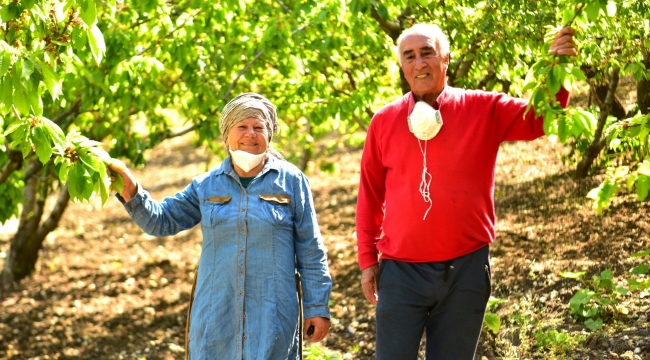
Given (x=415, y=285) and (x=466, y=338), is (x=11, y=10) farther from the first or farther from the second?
(x=466, y=338)

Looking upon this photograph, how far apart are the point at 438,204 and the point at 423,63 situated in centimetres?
58

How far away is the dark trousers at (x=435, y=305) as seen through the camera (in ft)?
10.3

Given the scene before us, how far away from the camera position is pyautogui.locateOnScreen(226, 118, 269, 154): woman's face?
336cm

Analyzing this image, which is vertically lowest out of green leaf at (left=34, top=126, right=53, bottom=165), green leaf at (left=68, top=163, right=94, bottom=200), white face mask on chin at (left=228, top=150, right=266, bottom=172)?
green leaf at (left=68, top=163, right=94, bottom=200)

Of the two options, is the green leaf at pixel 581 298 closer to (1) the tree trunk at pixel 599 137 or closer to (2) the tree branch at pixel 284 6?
(1) the tree trunk at pixel 599 137

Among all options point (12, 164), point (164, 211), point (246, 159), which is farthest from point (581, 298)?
point (12, 164)

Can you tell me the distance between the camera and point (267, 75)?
8.11m

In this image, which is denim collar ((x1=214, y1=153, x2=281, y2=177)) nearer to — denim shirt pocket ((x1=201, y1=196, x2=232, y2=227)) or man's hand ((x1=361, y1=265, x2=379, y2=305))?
denim shirt pocket ((x1=201, y1=196, x2=232, y2=227))

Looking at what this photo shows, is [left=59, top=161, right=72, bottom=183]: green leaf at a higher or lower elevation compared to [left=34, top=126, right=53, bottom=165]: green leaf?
lower

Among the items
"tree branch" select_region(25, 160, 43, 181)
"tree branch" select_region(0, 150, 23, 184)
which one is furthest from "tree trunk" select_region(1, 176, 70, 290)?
"tree branch" select_region(0, 150, 23, 184)

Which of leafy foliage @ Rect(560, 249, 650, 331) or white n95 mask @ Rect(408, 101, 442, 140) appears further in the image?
leafy foliage @ Rect(560, 249, 650, 331)

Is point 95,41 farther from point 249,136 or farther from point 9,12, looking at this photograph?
point 249,136

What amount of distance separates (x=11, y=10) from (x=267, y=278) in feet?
5.08

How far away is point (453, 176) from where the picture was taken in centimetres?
314
